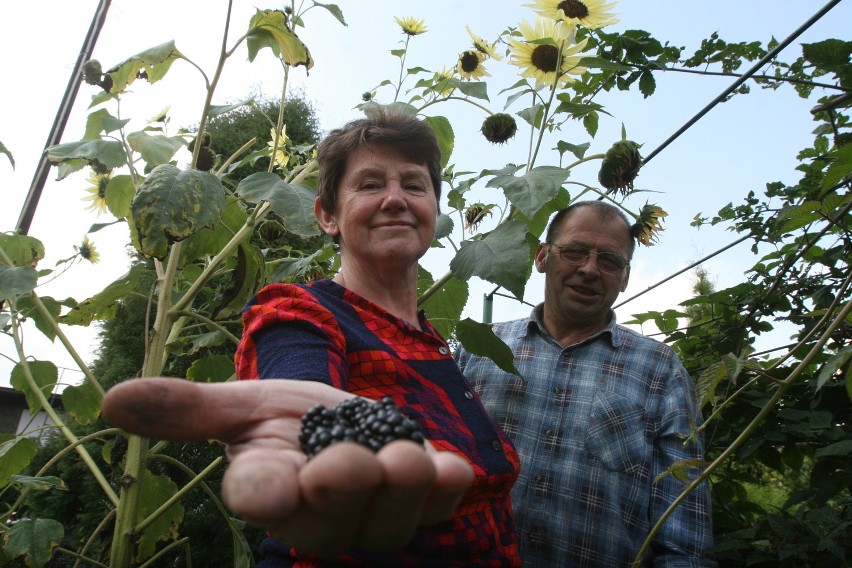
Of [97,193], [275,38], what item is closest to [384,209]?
[275,38]

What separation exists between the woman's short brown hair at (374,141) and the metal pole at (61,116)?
179 centimetres

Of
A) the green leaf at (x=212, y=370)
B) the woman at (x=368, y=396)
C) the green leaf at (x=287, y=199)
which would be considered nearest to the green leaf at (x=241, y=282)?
the green leaf at (x=212, y=370)

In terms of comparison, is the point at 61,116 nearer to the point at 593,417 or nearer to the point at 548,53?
the point at 548,53

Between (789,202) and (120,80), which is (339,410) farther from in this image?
(789,202)

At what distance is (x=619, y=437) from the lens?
6.23ft

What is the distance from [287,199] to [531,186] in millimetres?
561

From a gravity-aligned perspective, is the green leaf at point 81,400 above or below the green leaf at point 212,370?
below

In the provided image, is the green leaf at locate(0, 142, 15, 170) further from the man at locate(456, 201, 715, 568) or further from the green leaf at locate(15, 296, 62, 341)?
the man at locate(456, 201, 715, 568)

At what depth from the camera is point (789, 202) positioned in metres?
2.51

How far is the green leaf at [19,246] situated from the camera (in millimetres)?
2070

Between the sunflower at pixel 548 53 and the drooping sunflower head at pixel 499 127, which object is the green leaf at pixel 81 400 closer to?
the drooping sunflower head at pixel 499 127

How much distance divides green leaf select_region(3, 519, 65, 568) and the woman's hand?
1418 mm

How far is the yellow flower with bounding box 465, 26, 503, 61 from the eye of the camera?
2.29 metres

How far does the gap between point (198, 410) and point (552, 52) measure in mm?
1569
